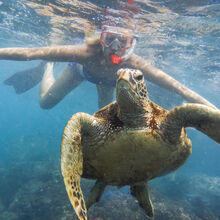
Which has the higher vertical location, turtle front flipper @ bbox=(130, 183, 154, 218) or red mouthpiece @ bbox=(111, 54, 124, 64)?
red mouthpiece @ bbox=(111, 54, 124, 64)

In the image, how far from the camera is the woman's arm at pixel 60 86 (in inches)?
256

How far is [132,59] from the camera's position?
488 centimetres

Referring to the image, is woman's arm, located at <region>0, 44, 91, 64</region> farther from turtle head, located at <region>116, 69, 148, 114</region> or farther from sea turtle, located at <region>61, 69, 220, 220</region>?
turtle head, located at <region>116, 69, 148, 114</region>

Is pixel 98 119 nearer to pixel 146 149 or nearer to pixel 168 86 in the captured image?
pixel 146 149

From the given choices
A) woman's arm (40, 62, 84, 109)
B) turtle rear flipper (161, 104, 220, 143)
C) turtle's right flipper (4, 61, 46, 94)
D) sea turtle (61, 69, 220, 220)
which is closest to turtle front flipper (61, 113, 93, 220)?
sea turtle (61, 69, 220, 220)

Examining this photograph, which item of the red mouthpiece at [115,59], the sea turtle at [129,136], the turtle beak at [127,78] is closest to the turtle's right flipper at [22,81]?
the red mouthpiece at [115,59]

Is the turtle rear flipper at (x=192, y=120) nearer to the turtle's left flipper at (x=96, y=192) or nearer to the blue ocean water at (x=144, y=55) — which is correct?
the turtle's left flipper at (x=96, y=192)

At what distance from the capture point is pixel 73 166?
1.51 metres

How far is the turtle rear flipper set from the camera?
166cm

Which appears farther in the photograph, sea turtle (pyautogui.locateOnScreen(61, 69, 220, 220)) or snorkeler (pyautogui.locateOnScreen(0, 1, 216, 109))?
snorkeler (pyautogui.locateOnScreen(0, 1, 216, 109))

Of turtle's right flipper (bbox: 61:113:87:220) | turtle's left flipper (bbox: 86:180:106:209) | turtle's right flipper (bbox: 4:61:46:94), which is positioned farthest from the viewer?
turtle's right flipper (bbox: 4:61:46:94)

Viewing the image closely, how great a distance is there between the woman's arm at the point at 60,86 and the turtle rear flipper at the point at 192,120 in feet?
15.3

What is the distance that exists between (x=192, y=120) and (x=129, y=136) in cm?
66

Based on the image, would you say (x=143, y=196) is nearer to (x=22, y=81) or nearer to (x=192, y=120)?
(x=192, y=120)
